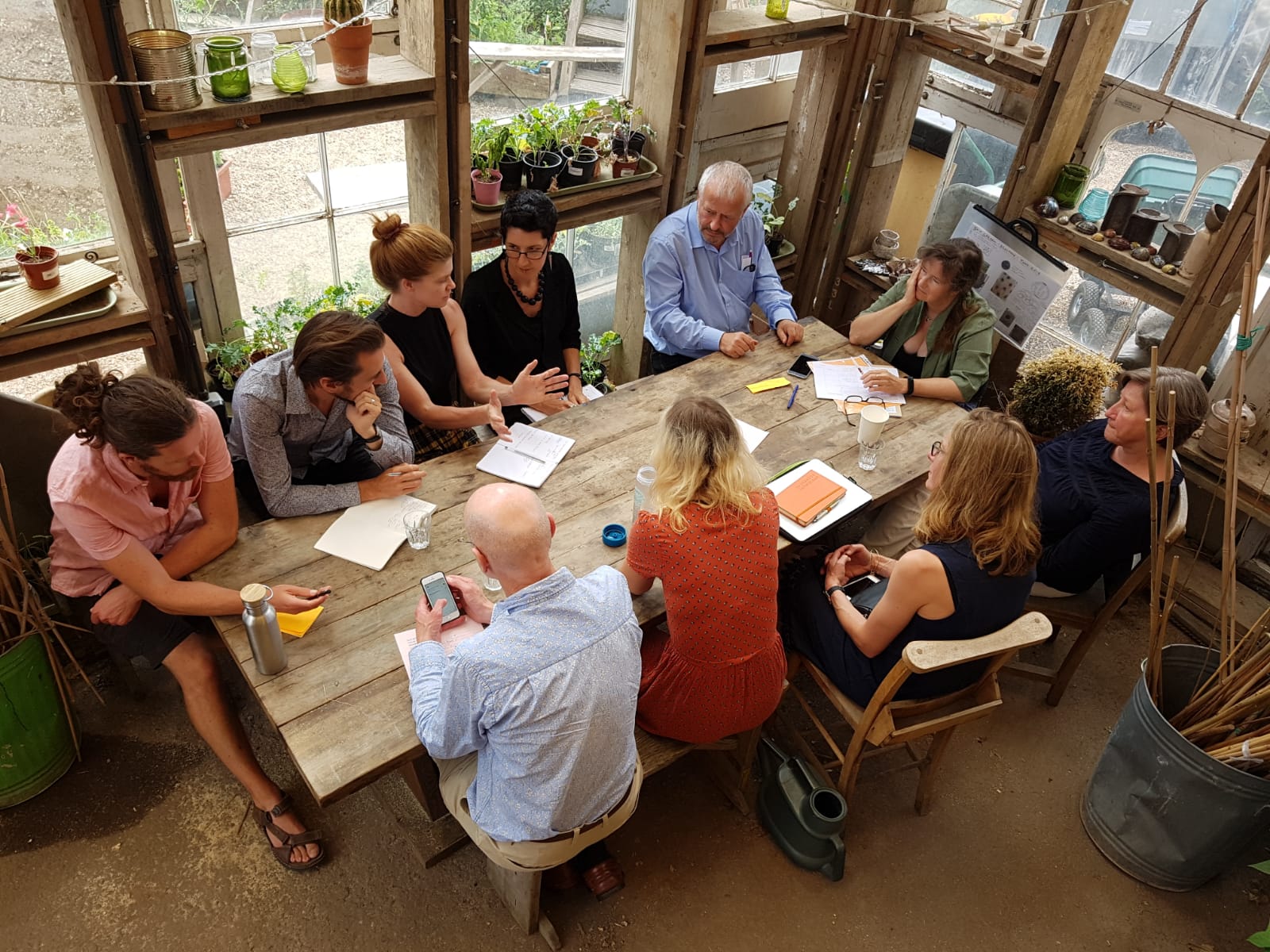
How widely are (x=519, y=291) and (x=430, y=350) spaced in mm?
457

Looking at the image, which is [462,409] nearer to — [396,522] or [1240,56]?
[396,522]

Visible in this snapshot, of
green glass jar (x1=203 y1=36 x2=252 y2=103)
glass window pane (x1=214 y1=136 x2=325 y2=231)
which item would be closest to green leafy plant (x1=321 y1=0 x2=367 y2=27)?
green glass jar (x1=203 y1=36 x2=252 y2=103)

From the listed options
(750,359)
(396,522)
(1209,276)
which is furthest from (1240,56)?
(396,522)

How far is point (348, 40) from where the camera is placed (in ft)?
9.99

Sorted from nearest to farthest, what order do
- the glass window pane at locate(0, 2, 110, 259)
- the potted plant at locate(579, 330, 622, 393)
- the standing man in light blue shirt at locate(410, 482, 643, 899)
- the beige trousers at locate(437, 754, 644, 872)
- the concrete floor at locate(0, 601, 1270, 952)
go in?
the standing man in light blue shirt at locate(410, 482, 643, 899)
the beige trousers at locate(437, 754, 644, 872)
the concrete floor at locate(0, 601, 1270, 952)
the glass window pane at locate(0, 2, 110, 259)
the potted plant at locate(579, 330, 622, 393)

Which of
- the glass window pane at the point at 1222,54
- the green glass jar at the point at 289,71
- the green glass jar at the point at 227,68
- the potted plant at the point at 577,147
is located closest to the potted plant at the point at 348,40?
the green glass jar at the point at 289,71

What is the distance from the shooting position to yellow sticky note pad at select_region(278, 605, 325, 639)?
245cm

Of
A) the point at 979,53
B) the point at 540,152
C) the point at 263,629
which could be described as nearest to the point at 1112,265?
the point at 979,53

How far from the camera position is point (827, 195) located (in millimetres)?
4824

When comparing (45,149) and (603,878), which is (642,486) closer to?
(603,878)

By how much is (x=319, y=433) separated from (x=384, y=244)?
0.72 metres

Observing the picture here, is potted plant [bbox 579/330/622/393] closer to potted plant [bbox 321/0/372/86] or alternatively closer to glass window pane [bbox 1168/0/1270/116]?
potted plant [bbox 321/0/372/86]

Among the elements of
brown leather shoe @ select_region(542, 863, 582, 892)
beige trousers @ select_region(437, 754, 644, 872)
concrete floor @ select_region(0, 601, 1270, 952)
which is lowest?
concrete floor @ select_region(0, 601, 1270, 952)

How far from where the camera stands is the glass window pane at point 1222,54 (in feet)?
12.0
